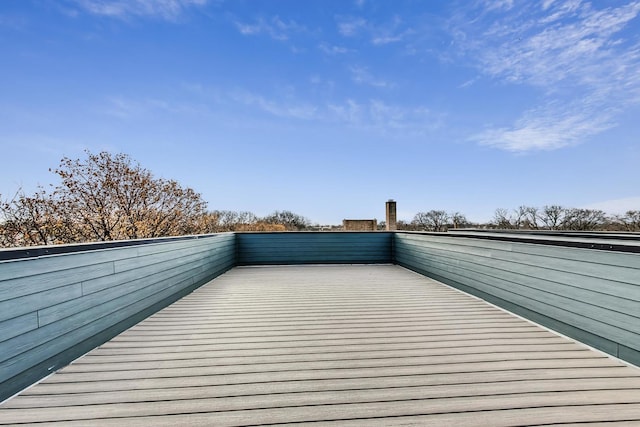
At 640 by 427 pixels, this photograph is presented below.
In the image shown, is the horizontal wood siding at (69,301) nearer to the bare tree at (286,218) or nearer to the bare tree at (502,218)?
the bare tree at (286,218)

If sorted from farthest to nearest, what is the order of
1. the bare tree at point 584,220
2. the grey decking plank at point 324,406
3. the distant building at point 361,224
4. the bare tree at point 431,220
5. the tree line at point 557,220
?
the bare tree at point 431,220 < the bare tree at point 584,220 < the tree line at point 557,220 < the distant building at point 361,224 < the grey decking plank at point 324,406

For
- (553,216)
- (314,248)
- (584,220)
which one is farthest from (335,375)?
(553,216)

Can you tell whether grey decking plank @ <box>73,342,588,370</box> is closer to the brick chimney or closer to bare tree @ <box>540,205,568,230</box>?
the brick chimney

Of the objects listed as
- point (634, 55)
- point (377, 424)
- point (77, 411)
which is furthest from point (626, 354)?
point (634, 55)

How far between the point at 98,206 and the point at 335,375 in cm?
781

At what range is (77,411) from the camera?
135 cm

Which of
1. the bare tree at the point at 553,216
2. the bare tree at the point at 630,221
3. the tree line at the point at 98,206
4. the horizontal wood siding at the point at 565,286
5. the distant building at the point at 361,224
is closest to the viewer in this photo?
the horizontal wood siding at the point at 565,286

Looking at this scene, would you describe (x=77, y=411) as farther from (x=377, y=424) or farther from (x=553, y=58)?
(x=553, y=58)

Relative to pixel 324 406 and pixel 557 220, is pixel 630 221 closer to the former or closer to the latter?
pixel 557 220

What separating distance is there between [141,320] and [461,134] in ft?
41.9

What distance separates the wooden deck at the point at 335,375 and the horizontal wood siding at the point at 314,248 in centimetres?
336

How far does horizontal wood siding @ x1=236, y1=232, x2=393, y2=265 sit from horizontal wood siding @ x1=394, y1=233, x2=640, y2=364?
8.54 ft

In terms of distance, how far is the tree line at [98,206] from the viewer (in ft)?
20.8

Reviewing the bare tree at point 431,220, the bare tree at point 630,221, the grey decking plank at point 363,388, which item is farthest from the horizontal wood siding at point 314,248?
the bare tree at point 431,220
